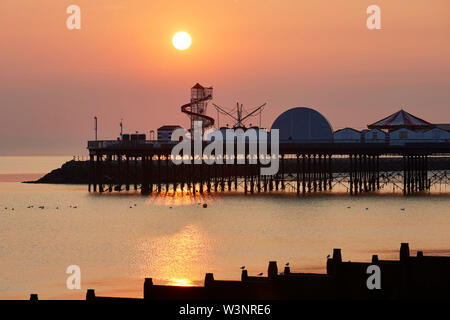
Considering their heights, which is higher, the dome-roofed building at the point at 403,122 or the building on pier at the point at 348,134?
the dome-roofed building at the point at 403,122

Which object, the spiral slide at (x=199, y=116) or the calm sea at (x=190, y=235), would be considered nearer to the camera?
the calm sea at (x=190, y=235)

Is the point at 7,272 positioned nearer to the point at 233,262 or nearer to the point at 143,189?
the point at 233,262

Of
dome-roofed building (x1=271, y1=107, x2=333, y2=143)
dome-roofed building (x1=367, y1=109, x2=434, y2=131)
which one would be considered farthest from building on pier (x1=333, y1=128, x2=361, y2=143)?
dome-roofed building (x1=271, y1=107, x2=333, y2=143)

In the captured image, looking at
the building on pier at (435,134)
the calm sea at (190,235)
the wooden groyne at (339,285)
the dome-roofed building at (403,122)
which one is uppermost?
the dome-roofed building at (403,122)

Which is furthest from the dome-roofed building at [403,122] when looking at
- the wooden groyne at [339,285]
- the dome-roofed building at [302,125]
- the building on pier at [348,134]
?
the wooden groyne at [339,285]

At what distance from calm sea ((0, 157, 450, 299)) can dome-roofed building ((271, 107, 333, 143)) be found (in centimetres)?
1099

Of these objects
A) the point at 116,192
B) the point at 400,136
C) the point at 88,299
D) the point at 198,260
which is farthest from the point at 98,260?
the point at 400,136

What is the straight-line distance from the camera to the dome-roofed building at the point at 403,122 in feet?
531

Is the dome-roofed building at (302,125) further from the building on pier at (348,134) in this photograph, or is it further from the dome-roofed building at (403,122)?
the dome-roofed building at (403,122)

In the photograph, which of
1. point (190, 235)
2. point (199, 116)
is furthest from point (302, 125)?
point (190, 235)

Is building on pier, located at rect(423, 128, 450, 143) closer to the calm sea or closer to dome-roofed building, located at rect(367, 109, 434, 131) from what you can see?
dome-roofed building, located at rect(367, 109, 434, 131)

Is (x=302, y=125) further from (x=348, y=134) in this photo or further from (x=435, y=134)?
(x=348, y=134)

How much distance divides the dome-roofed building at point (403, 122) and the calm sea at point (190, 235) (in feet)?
126

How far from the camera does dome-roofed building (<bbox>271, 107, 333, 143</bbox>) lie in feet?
437
